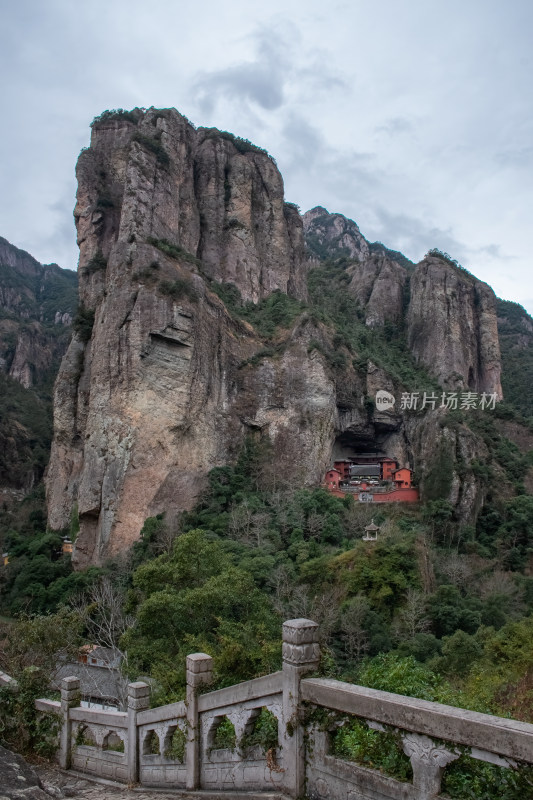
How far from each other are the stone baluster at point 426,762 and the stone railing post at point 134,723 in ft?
12.7

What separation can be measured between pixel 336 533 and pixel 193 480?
27.4ft

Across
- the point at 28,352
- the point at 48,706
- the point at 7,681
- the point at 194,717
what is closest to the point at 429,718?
the point at 194,717

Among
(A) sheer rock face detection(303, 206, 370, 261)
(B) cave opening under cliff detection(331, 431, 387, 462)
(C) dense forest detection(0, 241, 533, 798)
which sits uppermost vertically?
(A) sheer rock face detection(303, 206, 370, 261)

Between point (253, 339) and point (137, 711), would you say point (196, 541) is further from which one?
point (253, 339)

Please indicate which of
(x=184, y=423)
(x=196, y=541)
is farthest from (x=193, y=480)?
(x=196, y=541)

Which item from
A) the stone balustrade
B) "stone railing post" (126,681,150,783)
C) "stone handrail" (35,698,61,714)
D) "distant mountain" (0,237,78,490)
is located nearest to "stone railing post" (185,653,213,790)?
the stone balustrade

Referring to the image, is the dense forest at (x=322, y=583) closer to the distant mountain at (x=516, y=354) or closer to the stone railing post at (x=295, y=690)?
the stone railing post at (x=295, y=690)

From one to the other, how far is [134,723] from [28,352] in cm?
7234

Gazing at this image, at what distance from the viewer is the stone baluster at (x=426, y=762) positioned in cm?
375

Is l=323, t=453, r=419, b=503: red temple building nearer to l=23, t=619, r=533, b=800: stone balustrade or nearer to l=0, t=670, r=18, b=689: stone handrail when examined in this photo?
l=0, t=670, r=18, b=689: stone handrail

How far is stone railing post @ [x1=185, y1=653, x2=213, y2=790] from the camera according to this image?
5750mm

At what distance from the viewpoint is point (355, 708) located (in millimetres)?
4254

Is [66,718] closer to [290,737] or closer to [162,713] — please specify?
[162,713]

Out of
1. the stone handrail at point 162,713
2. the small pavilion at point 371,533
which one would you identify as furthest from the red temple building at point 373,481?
the stone handrail at point 162,713
